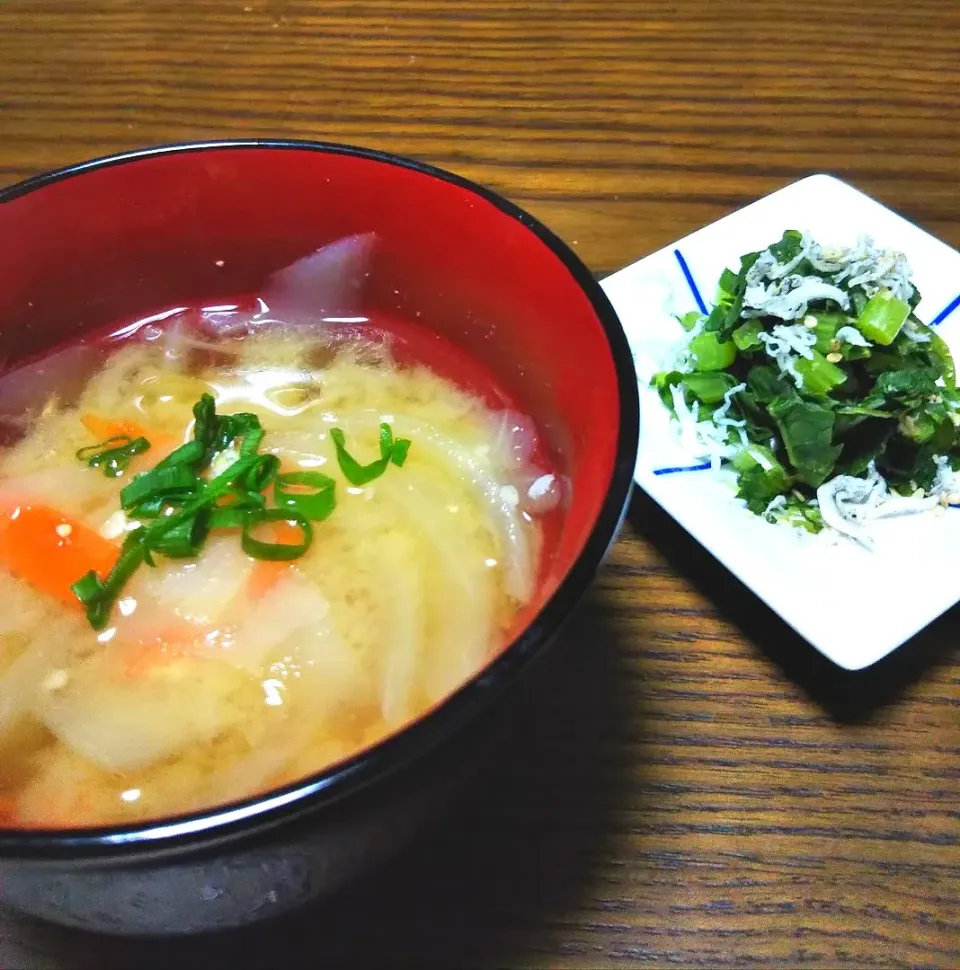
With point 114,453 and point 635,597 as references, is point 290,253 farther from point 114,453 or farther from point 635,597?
point 635,597

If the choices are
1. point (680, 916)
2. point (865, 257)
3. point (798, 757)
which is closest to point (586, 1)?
point (865, 257)

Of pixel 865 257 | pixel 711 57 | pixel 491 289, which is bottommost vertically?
pixel 865 257

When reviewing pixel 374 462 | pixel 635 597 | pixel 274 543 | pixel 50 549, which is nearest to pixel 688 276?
pixel 635 597

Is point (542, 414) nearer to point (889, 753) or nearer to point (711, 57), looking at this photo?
point (889, 753)

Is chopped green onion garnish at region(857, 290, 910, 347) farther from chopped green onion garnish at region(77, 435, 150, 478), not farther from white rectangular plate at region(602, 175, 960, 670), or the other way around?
chopped green onion garnish at region(77, 435, 150, 478)

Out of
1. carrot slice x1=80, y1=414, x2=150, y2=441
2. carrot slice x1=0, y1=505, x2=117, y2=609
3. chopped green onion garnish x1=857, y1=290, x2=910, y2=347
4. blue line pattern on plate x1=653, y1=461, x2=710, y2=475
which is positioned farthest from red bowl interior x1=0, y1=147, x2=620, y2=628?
chopped green onion garnish x1=857, y1=290, x2=910, y2=347
